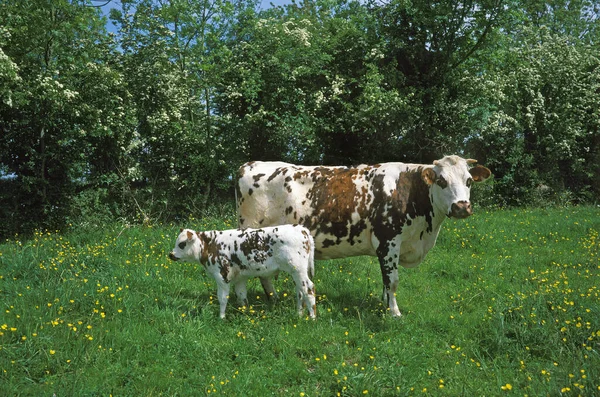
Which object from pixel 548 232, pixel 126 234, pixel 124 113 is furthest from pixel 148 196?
pixel 548 232

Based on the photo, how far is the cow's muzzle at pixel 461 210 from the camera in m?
7.29

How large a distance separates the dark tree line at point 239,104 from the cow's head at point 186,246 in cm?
854

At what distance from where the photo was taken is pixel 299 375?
6.16 metres

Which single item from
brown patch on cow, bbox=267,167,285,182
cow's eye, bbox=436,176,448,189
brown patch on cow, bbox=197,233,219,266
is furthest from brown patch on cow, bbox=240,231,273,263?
cow's eye, bbox=436,176,448,189

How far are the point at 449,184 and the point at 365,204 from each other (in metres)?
1.33

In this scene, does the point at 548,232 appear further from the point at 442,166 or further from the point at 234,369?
the point at 234,369

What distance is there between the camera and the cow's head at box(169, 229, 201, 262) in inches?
305

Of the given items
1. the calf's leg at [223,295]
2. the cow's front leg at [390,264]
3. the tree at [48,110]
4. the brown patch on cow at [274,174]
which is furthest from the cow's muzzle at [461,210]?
the tree at [48,110]

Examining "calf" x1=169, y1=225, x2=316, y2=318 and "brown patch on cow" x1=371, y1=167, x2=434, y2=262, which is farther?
"brown patch on cow" x1=371, y1=167, x2=434, y2=262

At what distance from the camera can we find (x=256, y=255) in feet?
24.4

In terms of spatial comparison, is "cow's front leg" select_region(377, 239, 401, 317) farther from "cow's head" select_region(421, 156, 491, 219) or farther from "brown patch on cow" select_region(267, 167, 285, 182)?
"brown patch on cow" select_region(267, 167, 285, 182)

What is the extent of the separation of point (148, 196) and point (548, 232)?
12506 millimetres

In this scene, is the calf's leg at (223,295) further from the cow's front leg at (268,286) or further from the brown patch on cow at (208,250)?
the cow's front leg at (268,286)

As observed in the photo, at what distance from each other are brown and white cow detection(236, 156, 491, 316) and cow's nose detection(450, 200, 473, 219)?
157 millimetres
